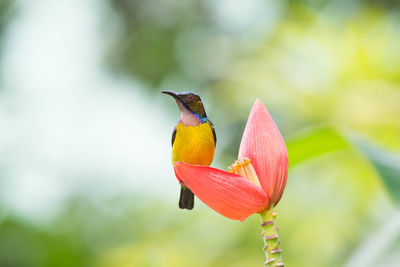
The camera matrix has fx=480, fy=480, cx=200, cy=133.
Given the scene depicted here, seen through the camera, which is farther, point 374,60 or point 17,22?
point 17,22

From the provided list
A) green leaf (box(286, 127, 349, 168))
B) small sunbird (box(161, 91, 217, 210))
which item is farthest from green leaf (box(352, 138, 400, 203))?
small sunbird (box(161, 91, 217, 210))

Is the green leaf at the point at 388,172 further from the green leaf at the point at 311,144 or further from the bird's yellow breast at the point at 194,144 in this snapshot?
the bird's yellow breast at the point at 194,144

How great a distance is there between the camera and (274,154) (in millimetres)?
414

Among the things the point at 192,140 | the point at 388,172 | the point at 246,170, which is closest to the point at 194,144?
the point at 192,140

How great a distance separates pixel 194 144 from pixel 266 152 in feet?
0.44

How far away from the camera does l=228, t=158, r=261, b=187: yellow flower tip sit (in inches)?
16.2

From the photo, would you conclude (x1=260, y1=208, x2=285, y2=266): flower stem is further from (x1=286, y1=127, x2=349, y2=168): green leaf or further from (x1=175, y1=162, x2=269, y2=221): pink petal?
(x1=286, y1=127, x2=349, y2=168): green leaf

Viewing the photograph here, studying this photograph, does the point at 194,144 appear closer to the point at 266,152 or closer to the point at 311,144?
the point at 266,152

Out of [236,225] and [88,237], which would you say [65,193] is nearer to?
[88,237]

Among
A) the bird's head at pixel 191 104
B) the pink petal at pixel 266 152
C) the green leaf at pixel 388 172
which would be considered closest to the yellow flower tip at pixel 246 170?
the pink petal at pixel 266 152

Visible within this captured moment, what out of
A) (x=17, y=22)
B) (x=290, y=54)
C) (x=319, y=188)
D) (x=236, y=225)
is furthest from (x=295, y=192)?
(x=17, y=22)

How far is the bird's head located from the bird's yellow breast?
0.01 m

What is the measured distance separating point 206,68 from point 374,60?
1685 mm

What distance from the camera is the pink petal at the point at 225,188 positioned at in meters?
0.39
